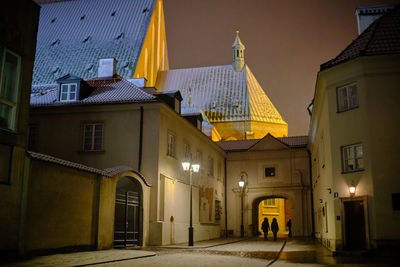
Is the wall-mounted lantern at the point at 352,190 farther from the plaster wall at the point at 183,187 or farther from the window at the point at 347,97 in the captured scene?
the plaster wall at the point at 183,187

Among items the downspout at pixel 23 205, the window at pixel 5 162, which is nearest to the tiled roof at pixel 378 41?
the downspout at pixel 23 205

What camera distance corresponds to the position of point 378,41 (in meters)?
16.0

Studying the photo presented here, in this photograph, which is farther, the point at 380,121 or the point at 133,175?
the point at 133,175

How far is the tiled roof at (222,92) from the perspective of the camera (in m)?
50.7

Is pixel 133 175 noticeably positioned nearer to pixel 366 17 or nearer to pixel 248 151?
pixel 366 17

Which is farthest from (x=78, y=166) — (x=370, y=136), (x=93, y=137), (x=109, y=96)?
(x=370, y=136)

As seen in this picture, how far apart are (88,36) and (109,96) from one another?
26075mm

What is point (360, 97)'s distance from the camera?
15.4 metres

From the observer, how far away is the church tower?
5507 cm

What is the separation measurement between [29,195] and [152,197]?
8.18 meters

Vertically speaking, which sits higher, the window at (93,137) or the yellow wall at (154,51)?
the yellow wall at (154,51)

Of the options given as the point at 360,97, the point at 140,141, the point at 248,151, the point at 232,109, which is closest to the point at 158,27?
the point at 232,109

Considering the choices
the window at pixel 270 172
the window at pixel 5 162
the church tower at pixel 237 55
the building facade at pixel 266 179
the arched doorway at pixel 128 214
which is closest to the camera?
the window at pixel 5 162

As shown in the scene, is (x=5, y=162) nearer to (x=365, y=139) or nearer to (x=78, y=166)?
(x=78, y=166)
